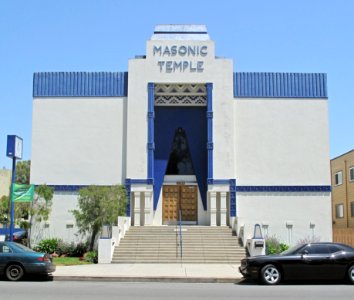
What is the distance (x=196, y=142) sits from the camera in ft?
109

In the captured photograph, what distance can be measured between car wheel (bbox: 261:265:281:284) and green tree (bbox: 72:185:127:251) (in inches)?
549

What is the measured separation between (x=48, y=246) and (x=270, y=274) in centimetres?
1619

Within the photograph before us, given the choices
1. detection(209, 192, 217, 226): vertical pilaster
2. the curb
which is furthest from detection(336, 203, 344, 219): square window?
the curb

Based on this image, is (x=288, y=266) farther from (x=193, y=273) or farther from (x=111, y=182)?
(x=111, y=182)

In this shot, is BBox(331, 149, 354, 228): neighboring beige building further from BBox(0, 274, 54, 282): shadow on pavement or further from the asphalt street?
A: BBox(0, 274, 54, 282): shadow on pavement

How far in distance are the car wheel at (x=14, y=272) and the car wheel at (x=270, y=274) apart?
7.69m

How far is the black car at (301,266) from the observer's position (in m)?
17.0

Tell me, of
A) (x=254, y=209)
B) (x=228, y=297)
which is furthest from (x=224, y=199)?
(x=228, y=297)

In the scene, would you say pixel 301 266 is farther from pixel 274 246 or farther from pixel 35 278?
pixel 274 246

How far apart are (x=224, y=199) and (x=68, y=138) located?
990 cm

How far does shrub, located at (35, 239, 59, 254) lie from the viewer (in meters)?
29.5

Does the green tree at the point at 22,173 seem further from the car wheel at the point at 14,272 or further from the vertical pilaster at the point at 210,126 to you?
the car wheel at the point at 14,272

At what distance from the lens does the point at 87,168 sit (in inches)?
1261

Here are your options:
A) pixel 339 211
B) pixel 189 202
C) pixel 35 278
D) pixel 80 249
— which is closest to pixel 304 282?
pixel 35 278
